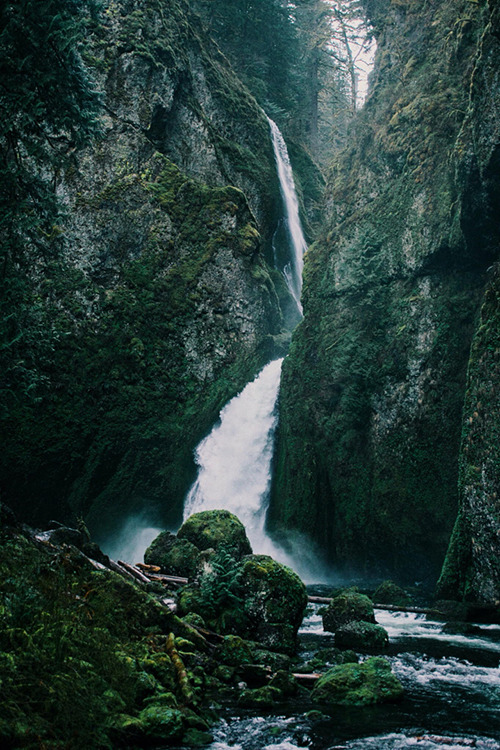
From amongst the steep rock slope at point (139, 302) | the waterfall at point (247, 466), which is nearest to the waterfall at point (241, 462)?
the waterfall at point (247, 466)

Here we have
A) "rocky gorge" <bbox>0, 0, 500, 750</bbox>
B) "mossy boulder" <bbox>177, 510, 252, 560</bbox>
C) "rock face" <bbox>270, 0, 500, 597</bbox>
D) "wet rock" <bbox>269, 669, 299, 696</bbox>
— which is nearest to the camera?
"rocky gorge" <bbox>0, 0, 500, 750</bbox>

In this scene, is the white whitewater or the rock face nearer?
the rock face

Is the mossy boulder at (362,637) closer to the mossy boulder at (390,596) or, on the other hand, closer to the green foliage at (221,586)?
the green foliage at (221,586)

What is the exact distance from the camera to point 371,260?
62.3 ft

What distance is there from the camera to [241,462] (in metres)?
20.0

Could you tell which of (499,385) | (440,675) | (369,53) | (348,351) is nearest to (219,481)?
(348,351)

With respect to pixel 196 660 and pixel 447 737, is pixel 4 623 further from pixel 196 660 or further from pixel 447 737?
pixel 447 737

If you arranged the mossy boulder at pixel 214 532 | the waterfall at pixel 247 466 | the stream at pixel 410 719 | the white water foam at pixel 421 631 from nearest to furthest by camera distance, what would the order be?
the stream at pixel 410 719 → the white water foam at pixel 421 631 → the mossy boulder at pixel 214 532 → the waterfall at pixel 247 466

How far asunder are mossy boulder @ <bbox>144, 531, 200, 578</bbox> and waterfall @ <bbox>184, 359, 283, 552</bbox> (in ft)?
21.5

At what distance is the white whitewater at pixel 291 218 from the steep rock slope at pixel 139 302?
16.0 feet

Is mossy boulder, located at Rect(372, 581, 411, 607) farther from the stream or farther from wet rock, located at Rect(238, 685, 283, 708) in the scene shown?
wet rock, located at Rect(238, 685, 283, 708)

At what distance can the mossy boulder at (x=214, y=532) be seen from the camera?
12.5 metres

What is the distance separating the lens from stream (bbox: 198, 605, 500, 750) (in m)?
4.63

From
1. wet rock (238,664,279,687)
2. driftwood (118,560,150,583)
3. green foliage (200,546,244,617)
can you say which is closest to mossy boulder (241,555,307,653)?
green foliage (200,546,244,617)
